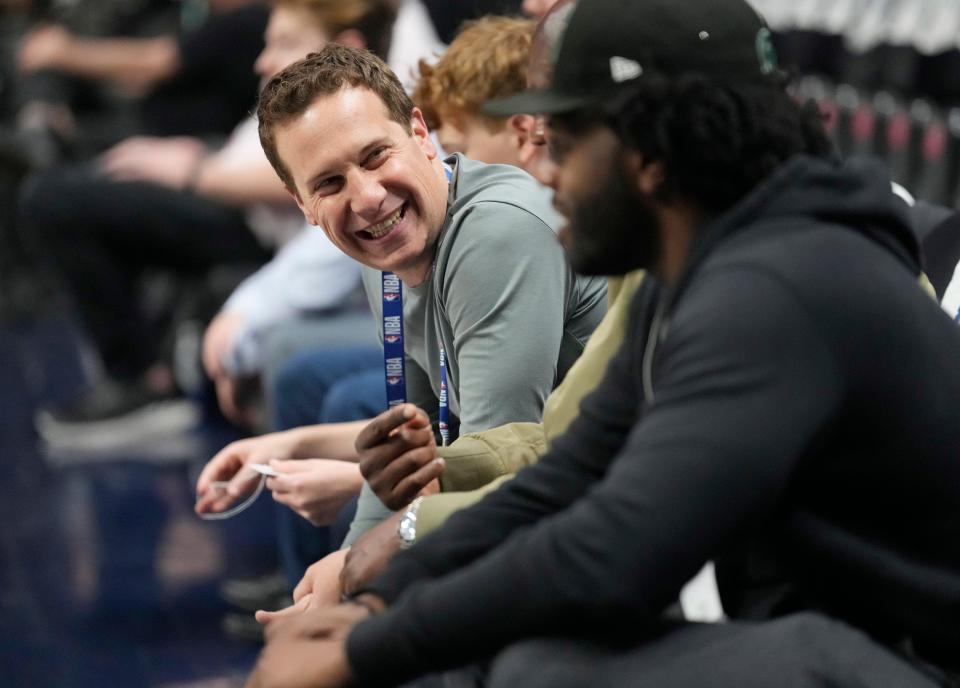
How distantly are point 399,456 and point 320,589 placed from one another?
0.60 feet

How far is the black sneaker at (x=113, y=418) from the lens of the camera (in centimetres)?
431

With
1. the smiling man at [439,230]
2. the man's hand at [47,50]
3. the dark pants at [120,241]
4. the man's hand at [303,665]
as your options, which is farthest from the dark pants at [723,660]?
the man's hand at [47,50]

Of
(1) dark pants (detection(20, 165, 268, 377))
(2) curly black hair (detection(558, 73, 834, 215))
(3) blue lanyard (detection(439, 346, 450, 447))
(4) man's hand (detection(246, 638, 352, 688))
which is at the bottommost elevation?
(1) dark pants (detection(20, 165, 268, 377))

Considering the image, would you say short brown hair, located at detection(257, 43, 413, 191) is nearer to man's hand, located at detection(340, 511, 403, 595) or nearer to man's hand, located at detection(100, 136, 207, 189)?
man's hand, located at detection(340, 511, 403, 595)

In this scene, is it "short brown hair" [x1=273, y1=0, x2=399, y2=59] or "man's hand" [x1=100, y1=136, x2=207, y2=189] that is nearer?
"short brown hair" [x1=273, y1=0, x2=399, y2=59]

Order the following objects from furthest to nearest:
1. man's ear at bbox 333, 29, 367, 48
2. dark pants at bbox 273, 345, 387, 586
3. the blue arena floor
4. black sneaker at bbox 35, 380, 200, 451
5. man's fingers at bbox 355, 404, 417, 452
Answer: black sneaker at bbox 35, 380, 200, 451 → man's ear at bbox 333, 29, 367, 48 → the blue arena floor → dark pants at bbox 273, 345, 387, 586 → man's fingers at bbox 355, 404, 417, 452

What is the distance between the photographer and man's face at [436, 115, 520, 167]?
233 centimetres

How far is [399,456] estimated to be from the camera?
5.61 feet

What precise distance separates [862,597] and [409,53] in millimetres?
2197

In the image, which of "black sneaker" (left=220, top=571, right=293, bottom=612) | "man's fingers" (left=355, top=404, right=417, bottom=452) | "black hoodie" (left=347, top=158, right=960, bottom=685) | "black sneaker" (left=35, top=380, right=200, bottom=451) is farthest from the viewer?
"black sneaker" (left=35, top=380, right=200, bottom=451)

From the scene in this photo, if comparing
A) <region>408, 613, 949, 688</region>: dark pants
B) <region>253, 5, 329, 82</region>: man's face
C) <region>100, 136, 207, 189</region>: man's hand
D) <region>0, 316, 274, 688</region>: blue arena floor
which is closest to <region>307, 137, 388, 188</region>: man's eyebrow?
<region>408, 613, 949, 688</region>: dark pants

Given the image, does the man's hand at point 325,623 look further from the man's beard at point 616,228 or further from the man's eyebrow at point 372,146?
the man's eyebrow at point 372,146

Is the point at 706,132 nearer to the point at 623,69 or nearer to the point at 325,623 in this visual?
the point at 623,69

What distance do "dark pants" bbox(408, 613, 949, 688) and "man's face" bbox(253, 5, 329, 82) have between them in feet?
7.45
